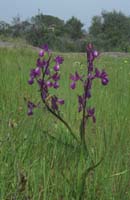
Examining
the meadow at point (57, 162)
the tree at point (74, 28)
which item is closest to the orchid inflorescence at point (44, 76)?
the meadow at point (57, 162)

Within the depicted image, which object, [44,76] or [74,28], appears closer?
[44,76]

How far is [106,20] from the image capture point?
1121 inches

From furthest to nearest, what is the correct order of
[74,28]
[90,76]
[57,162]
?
1. [74,28]
2. [57,162]
3. [90,76]

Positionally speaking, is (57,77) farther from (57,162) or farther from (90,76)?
(57,162)

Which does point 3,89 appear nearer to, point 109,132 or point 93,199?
point 109,132

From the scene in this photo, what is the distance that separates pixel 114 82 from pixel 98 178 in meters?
2.67

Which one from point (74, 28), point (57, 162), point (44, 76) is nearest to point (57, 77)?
point (44, 76)

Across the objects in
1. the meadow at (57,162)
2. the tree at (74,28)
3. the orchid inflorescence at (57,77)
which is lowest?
the meadow at (57,162)

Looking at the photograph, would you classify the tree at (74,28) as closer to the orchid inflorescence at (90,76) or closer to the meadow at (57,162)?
the meadow at (57,162)

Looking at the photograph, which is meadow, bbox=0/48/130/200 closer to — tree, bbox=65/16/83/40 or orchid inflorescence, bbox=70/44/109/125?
orchid inflorescence, bbox=70/44/109/125

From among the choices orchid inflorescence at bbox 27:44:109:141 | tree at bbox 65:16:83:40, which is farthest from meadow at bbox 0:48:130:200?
tree at bbox 65:16:83:40

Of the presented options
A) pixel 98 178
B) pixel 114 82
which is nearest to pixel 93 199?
pixel 98 178

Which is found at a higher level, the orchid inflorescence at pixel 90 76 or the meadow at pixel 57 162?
the orchid inflorescence at pixel 90 76

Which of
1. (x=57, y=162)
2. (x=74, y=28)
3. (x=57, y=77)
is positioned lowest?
(x=57, y=162)
